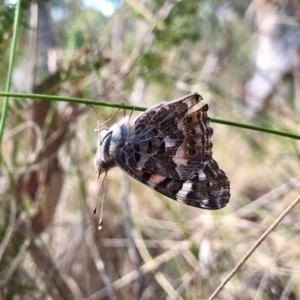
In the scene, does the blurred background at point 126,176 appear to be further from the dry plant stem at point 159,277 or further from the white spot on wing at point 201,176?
the white spot on wing at point 201,176

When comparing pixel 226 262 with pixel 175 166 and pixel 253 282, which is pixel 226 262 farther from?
pixel 175 166

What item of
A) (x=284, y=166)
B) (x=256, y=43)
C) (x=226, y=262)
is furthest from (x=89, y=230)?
(x=256, y=43)

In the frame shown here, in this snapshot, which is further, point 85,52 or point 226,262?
point 226,262

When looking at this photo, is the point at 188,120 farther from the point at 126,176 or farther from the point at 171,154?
the point at 126,176

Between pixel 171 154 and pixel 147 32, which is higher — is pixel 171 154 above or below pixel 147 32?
below

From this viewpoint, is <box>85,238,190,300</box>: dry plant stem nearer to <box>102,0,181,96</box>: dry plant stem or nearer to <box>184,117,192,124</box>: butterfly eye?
<box>102,0,181,96</box>: dry plant stem

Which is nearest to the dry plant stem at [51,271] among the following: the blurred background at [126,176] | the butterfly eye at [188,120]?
the blurred background at [126,176]

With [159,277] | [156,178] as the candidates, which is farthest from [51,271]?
[156,178]

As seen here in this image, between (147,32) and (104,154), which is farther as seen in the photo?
(147,32)
